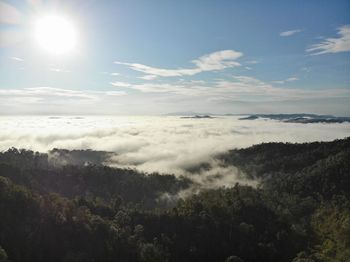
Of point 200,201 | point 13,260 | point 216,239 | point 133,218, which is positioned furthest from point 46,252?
point 200,201

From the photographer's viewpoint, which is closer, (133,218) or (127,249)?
(127,249)

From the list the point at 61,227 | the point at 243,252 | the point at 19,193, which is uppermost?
the point at 19,193

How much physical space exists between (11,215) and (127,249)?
38.9m

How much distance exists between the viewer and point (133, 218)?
16725cm

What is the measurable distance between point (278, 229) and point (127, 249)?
66883mm

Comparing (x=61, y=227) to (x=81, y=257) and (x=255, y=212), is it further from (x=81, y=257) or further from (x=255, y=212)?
(x=255, y=212)

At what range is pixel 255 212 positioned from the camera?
181625 millimetres

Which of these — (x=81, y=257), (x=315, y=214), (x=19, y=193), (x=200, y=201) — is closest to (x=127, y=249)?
(x=81, y=257)

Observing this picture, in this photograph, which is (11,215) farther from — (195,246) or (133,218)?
(195,246)

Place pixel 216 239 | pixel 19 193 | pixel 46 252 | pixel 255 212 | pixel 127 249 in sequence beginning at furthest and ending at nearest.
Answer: pixel 255 212 < pixel 216 239 < pixel 19 193 < pixel 127 249 < pixel 46 252

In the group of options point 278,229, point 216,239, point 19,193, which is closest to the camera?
point 19,193

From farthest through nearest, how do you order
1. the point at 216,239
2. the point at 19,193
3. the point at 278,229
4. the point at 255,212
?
1. the point at 255,212
2. the point at 278,229
3. the point at 216,239
4. the point at 19,193

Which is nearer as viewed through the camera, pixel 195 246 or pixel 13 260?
pixel 13 260

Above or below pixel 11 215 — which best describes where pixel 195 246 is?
below
